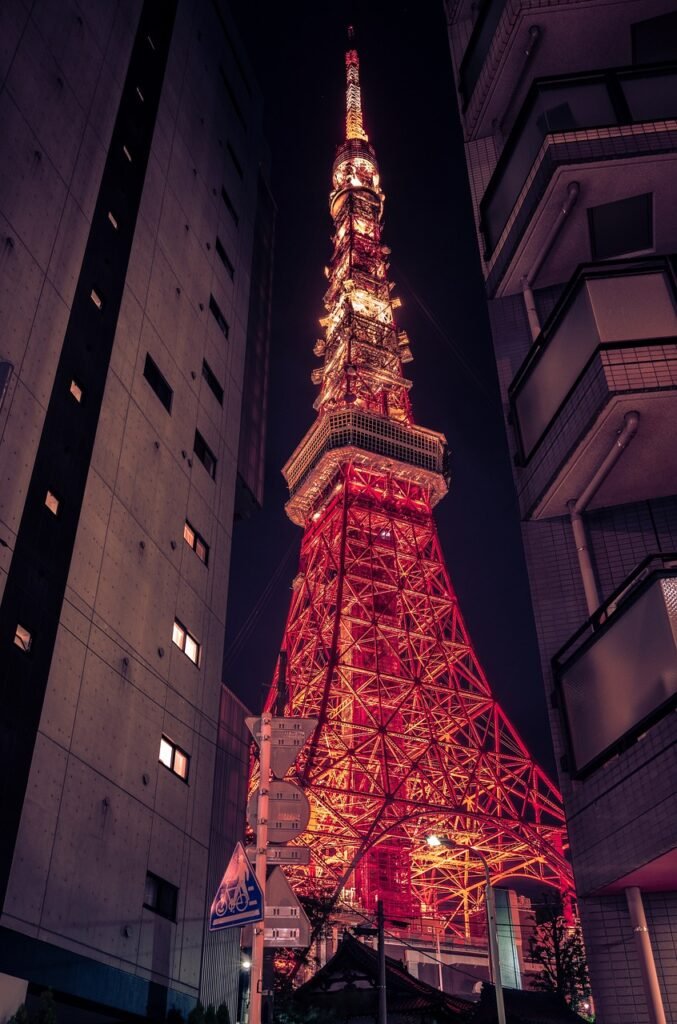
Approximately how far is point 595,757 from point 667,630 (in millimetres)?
1894

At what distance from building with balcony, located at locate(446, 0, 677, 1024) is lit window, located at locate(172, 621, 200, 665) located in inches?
344

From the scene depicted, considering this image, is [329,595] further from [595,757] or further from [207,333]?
[595,757]

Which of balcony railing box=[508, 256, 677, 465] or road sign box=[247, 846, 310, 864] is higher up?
balcony railing box=[508, 256, 677, 465]

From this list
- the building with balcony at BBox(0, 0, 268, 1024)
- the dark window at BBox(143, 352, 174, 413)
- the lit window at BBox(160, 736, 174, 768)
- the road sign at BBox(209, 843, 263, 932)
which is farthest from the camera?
the dark window at BBox(143, 352, 174, 413)

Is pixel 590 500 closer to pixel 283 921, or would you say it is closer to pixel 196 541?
pixel 283 921

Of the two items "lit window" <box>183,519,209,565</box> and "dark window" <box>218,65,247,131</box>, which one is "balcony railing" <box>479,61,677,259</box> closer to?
"lit window" <box>183,519,209,565</box>

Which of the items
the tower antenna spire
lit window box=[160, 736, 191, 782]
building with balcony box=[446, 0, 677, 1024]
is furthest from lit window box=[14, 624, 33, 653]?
the tower antenna spire

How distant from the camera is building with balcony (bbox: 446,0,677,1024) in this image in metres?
9.19

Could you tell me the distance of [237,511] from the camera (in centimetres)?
2612

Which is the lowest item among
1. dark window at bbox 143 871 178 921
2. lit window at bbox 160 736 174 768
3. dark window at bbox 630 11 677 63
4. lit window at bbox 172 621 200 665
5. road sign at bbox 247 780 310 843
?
road sign at bbox 247 780 310 843

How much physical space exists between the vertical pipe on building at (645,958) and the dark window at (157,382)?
14446 mm

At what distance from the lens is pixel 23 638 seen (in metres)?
13.4

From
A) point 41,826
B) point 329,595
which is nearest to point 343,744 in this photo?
point 329,595

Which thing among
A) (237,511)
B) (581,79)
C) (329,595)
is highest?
(329,595)
